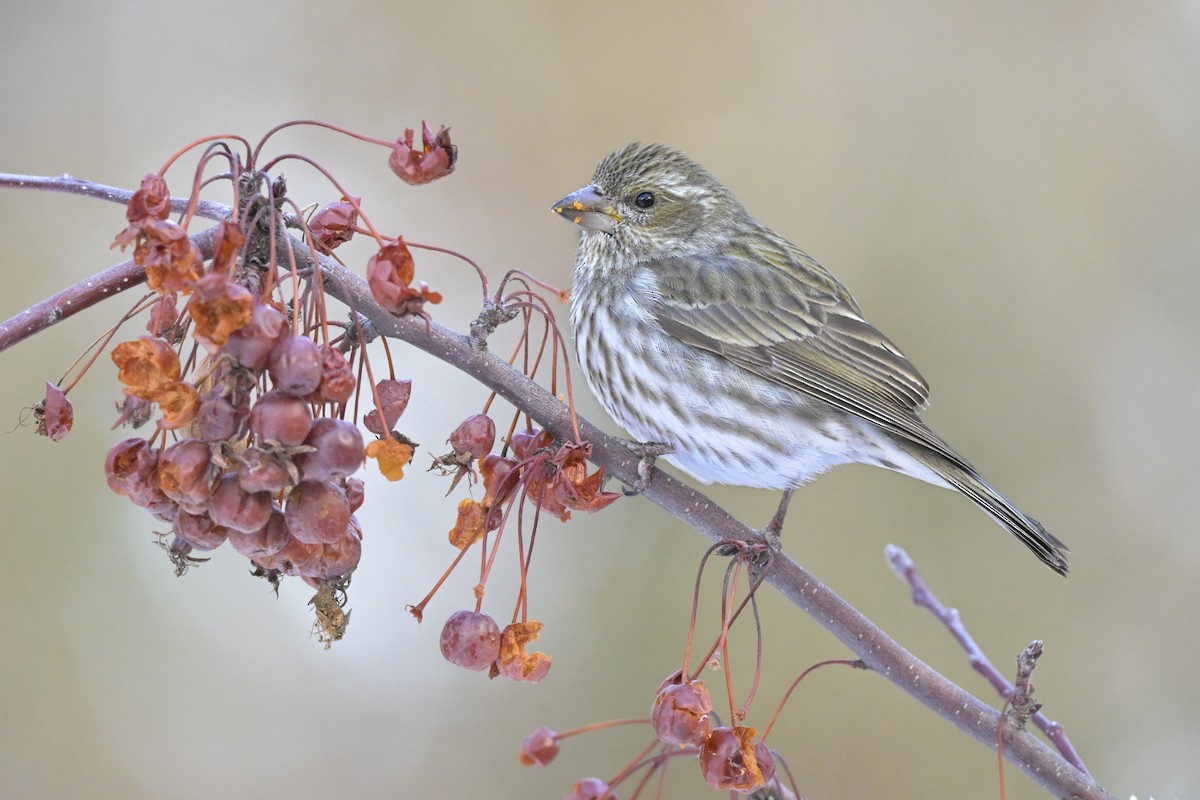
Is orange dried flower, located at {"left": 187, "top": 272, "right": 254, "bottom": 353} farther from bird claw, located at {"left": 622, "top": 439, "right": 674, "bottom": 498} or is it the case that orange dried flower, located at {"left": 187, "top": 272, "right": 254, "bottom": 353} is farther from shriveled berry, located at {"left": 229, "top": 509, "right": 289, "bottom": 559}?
bird claw, located at {"left": 622, "top": 439, "right": 674, "bottom": 498}

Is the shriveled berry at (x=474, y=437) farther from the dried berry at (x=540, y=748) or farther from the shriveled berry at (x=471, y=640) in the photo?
→ the dried berry at (x=540, y=748)

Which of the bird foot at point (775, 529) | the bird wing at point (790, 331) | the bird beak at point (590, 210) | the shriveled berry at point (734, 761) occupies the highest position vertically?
the bird beak at point (590, 210)

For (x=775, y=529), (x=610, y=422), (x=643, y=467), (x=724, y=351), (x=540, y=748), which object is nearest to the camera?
(x=540, y=748)

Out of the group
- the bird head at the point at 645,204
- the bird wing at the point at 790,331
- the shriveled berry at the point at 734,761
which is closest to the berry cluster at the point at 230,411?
the shriveled berry at the point at 734,761

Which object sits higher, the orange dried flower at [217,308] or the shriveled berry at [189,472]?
the orange dried flower at [217,308]

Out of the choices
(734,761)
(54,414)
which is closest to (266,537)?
(54,414)

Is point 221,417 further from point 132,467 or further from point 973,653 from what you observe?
point 973,653

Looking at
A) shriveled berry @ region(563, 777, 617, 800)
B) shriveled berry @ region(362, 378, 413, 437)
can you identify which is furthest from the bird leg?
shriveled berry @ region(362, 378, 413, 437)
